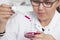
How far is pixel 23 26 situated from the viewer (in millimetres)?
745

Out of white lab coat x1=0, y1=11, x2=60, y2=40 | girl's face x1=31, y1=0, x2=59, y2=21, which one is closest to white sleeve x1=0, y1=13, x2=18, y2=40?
white lab coat x1=0, y1=11, x2=60, y2=40

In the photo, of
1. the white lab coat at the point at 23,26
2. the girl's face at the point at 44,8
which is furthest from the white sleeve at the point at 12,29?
the girl's face at the point at 44,8

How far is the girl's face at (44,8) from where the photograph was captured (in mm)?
713

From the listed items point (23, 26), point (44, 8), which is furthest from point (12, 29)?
point (44, 8)

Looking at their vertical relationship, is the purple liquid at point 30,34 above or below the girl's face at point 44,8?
below

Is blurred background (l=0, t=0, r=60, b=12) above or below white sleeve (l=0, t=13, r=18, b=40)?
above

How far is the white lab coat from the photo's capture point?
73 centimetres

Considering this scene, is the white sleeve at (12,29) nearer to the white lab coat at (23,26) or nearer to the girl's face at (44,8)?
the white lab coat at (23,26)

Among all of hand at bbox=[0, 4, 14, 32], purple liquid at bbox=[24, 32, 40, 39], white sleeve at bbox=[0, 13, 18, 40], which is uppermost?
hand at bbox=[0, 4, 14, 32]

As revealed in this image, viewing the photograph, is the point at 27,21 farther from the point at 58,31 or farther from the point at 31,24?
the point at 58,31

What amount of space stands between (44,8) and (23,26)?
4.8 inches

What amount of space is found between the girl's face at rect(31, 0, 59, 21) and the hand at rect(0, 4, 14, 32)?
0.11 metres

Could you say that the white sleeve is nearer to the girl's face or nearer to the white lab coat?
the white lab coat

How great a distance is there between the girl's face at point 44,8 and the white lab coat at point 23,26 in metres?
0.03
